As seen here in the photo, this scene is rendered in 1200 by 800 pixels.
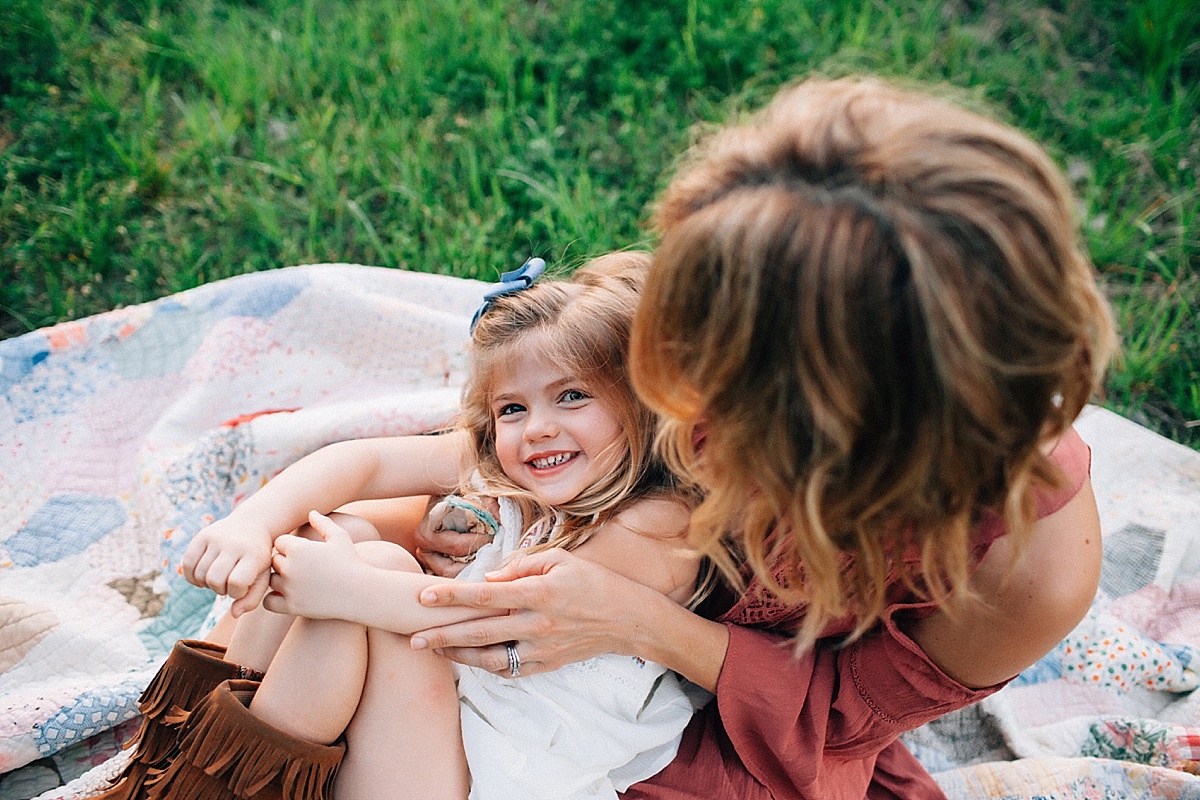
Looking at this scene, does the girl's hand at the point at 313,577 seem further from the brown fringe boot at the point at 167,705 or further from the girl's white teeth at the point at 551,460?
the girl's white teeth at the point at 551,460

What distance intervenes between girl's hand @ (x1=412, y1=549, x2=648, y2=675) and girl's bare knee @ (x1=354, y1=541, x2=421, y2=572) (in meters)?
0.14

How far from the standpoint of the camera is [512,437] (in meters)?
1.58

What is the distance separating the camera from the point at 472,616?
4.60 ft

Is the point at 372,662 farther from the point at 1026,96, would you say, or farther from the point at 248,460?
the point at 1026,96

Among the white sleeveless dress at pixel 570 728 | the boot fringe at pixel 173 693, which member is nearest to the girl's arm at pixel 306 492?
the boot fringe at pixel 173 693

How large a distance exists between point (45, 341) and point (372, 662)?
1198 mm

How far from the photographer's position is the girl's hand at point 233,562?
1424 millimetres

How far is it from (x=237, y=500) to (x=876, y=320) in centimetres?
149

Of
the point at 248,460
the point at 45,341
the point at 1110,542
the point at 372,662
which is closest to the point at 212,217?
the point at 45,341

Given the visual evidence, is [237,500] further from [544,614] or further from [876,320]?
[876,320]

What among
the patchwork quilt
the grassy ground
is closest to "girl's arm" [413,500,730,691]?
the patchwork quilt

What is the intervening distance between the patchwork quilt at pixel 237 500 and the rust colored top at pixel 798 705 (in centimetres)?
43

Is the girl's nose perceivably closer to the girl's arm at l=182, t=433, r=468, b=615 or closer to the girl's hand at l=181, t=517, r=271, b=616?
the girl's arm at l=182, t=433, r=468, b=615

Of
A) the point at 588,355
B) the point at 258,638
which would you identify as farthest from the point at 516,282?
the point at 258,638
